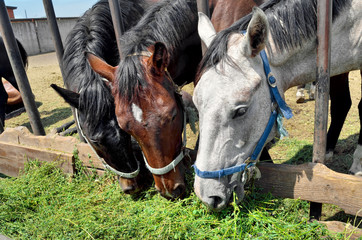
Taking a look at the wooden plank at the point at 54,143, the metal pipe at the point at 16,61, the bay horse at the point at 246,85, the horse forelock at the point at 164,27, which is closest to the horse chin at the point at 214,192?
the bay horse at the point at 246,85

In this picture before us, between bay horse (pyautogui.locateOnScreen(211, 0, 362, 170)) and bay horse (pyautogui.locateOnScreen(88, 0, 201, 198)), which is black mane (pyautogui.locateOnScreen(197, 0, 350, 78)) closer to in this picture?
bay horse (pyautogui.locateOnScreen(88, 0, 201, 198))

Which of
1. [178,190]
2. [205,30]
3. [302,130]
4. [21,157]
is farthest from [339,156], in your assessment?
[21,157]

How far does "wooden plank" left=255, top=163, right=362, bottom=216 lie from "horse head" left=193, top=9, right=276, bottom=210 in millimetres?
378

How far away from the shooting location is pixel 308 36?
6.01ft

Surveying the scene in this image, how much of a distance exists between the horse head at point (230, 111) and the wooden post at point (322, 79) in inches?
14.8

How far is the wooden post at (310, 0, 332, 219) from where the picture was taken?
1.61 meters

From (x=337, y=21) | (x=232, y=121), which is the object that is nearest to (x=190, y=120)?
(x=232, y=121)

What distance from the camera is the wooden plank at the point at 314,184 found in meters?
1.64

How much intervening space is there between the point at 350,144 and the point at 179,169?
2.50 metres

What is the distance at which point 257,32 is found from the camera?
153 cm

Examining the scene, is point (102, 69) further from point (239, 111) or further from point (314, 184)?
point (314, 184)

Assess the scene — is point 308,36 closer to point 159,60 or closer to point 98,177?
point 159,60

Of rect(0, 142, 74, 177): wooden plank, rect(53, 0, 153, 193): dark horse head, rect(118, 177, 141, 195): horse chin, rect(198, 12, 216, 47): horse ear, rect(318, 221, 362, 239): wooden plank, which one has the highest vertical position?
rect(198, 12, 216, 47): horse ear

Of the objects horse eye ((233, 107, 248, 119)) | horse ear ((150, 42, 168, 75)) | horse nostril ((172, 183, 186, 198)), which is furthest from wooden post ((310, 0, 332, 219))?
horse ear ((150, 42, 168, 75))
